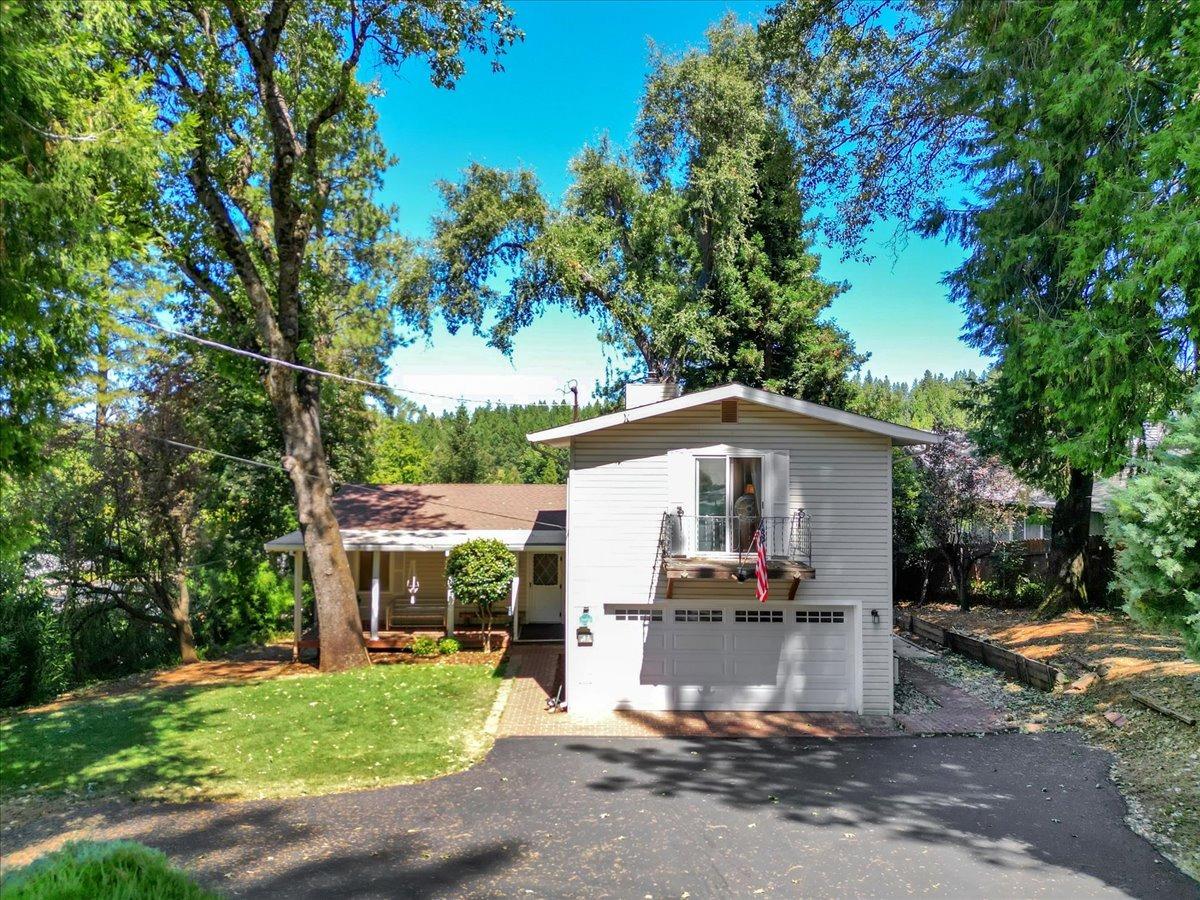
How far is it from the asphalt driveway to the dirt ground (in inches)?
15.5

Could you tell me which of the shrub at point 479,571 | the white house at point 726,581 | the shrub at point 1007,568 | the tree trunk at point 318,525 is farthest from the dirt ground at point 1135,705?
the tree trunk at point 318,525

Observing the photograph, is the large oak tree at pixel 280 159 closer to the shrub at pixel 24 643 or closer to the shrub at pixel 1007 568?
the shrub at pixel 24 643

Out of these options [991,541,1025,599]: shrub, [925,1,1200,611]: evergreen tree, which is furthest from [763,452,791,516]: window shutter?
[991,541,1025,599]: shrub

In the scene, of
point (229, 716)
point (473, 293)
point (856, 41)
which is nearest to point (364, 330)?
point (473, 293)

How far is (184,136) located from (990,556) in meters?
25.2

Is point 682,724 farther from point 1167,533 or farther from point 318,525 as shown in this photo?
point 318,525

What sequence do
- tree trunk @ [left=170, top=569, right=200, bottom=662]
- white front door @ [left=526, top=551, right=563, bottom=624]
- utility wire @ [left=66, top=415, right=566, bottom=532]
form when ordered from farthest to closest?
white front door @ [left=526, top=551, right=563, bottom=624]
tree trunk @ [left=170, top=569, right=200, bottom=662]
utility wire @ [left=66, top=415, right=566, bottom=532]

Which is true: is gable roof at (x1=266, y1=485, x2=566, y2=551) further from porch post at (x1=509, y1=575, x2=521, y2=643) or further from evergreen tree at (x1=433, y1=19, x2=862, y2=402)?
evergreen tree at (x1=433, y1=19, x2=862, y2=402)

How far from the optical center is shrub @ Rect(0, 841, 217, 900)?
414 cm

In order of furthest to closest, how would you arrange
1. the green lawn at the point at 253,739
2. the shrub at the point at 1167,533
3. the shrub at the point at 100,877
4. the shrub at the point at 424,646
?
the shrub at the point at 424,646
the green lawn at the point at 253,739
the shrub at the point at 1167,533
the shrub at the point at 100,877

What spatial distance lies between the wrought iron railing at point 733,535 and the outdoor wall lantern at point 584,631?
5.80 feet

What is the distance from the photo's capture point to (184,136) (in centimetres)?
842

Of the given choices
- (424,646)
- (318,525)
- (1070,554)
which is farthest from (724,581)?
(1070,554)

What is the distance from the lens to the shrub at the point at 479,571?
1767 cm
